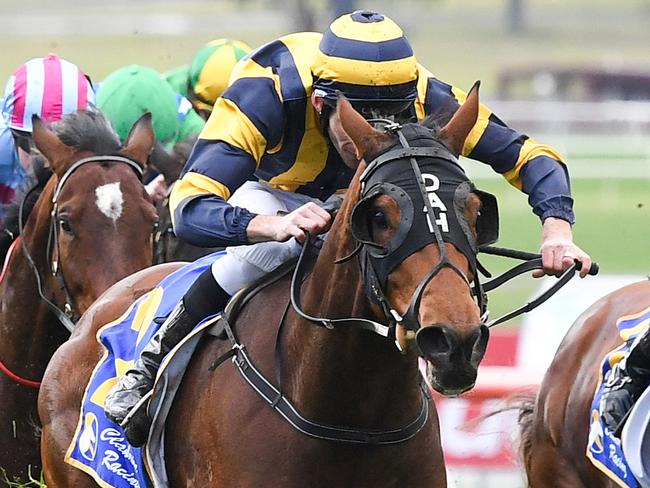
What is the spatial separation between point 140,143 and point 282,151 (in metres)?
1.70

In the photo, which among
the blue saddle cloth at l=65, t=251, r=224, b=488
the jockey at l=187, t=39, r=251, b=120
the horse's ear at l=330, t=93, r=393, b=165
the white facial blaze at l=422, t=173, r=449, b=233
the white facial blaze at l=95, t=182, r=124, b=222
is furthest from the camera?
the jockey at l=187, t=39, r=251, b=120

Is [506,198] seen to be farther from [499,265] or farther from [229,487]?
[229,487]

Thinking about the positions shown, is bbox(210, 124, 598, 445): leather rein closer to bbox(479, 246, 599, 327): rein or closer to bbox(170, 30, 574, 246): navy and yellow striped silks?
bbox(479, 246, 599, 327): rein

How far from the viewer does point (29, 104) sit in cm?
681

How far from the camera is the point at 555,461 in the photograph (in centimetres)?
620

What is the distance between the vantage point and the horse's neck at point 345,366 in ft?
12.6

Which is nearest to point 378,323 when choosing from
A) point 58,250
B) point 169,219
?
point 58,250

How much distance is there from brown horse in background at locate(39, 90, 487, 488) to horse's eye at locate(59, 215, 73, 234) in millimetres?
1412

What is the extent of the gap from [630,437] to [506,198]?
19967 mm

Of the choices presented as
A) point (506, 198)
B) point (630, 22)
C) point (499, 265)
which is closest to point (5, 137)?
point (499, 265)

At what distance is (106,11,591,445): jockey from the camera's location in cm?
402

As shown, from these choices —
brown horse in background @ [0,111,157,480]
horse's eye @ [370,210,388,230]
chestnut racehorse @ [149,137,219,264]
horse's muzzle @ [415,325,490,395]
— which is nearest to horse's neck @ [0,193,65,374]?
brown horse in background @ [0,111,157,480]

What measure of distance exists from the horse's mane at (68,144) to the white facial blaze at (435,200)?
261 cm

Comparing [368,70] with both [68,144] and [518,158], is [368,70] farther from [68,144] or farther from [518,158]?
[68,144]
